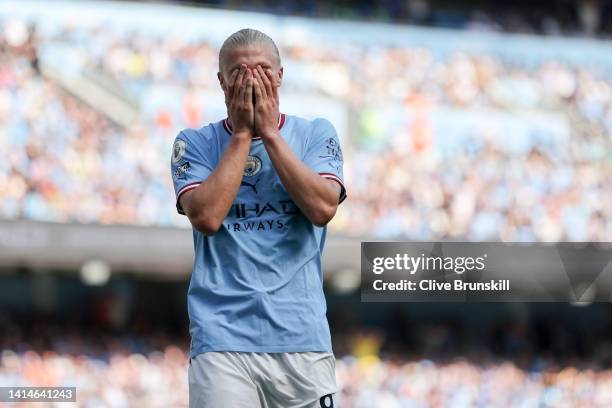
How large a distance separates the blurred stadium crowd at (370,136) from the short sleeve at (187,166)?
29.6 feet

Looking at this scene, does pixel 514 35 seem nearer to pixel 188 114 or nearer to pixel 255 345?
pixel 188 114

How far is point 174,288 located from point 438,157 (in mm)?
3611

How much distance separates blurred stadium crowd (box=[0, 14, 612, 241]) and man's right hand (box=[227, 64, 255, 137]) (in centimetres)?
919

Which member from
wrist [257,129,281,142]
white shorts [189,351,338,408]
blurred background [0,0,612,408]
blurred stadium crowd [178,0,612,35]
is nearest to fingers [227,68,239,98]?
wrist [257,129,281,142]

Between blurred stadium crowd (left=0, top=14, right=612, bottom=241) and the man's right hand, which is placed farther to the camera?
blurred stadium crowd (left=0, top=14, right=612, bottom=241)

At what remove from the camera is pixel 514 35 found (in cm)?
1359

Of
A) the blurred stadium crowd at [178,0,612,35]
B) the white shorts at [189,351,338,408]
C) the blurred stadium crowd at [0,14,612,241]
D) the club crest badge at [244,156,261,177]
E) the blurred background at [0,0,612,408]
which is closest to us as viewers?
the white shorts at [189,351,338,408]

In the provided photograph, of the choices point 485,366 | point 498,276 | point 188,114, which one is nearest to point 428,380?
point 485,366

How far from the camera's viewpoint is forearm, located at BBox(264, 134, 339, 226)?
2.08m

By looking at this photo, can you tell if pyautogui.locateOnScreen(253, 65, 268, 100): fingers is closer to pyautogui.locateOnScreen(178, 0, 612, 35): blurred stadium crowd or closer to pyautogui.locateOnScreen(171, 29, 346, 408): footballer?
pyautogui.locateOnScreen(171, 29, 346, 408): footballer

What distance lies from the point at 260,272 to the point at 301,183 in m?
0.21

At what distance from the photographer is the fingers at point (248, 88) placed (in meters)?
2.08

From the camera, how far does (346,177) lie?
39.2 feet

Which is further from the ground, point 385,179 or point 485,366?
point 385,179
